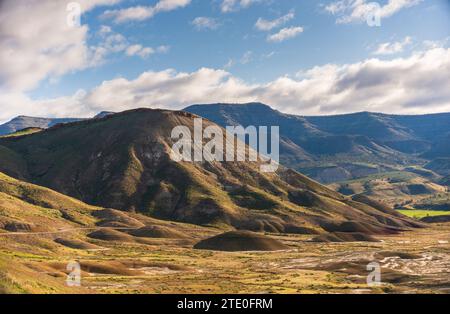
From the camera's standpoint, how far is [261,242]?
162m

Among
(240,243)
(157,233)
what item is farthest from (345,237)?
(157,233)

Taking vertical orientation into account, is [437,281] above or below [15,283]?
below

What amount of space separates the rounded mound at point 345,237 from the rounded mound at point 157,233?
53939 mm

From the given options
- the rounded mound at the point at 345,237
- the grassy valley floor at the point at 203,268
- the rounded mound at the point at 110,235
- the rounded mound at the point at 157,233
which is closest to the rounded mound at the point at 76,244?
the grassy valley floor at the point at 203,268

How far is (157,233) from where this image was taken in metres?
179

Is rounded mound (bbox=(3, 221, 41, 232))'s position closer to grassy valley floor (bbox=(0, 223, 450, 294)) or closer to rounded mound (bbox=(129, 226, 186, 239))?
grassy valley floor (bbox=(0, 223, 450, 294))

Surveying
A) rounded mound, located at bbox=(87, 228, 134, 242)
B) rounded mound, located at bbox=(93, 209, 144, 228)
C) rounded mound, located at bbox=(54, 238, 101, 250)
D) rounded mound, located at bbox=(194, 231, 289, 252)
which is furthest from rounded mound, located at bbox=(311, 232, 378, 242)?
rounded mound, located at bbox=(54, 238, 101, 250)

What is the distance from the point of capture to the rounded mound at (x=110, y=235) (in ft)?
542

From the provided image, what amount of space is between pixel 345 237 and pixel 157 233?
75.4 metres

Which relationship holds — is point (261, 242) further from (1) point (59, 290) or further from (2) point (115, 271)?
(1) point (59, 290)
